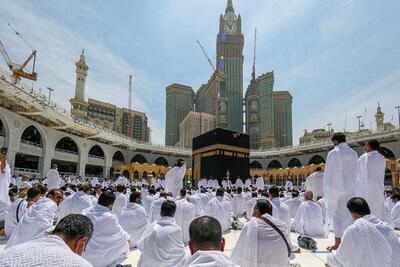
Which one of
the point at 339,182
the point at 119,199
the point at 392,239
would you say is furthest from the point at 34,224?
the point at 339,182

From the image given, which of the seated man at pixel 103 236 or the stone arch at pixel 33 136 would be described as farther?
the stone arch at pixel 33 136

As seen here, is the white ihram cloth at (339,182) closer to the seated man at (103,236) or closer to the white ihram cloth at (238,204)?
the seated man at (103,236)

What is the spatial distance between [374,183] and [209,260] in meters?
3.90

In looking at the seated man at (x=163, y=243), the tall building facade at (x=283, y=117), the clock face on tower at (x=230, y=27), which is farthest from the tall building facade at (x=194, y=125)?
the seated man at (x=163, y=243)

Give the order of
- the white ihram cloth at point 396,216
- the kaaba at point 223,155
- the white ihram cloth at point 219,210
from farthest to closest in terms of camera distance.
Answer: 1. the kaaba at point 223,155
2. the white ihram cloth at point 396,216
3. the white ihram cloth at point 219,210

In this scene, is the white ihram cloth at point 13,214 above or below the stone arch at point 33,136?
below

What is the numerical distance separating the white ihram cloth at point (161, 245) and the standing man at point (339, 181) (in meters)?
2.36

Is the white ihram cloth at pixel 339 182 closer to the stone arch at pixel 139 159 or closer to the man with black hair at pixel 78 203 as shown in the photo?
the man with black hair at pixel 78 203

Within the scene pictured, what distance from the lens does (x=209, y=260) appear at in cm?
142

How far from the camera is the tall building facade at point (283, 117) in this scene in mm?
101312

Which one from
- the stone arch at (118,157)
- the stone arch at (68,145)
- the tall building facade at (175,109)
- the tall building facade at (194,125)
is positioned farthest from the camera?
the tall building facade at (175,109)

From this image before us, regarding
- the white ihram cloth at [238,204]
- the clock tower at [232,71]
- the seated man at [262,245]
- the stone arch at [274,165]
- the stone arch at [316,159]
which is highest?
the clock tower at [232,71]

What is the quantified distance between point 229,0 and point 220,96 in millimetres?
45189

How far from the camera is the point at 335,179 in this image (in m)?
4.28
